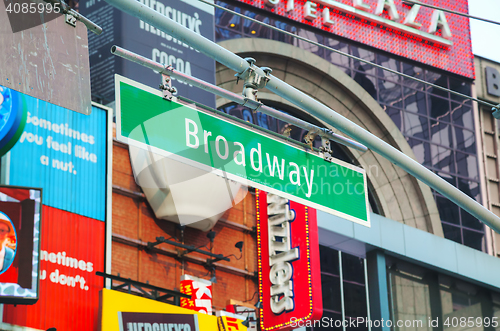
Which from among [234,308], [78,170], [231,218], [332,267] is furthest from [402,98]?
[78,170]

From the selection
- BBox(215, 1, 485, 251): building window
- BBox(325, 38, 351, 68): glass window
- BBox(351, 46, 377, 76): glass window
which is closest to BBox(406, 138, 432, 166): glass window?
BBox(215, 1, 485, 251): building window

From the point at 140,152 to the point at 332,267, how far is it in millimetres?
8931

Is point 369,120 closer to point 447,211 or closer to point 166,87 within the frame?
point 447,211

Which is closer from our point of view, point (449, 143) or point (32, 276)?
point (32, 276)

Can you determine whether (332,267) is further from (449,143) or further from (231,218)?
(449,143)

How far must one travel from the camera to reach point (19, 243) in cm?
1548

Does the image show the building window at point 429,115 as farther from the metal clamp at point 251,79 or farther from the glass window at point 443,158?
the metal clamp at point 251,79

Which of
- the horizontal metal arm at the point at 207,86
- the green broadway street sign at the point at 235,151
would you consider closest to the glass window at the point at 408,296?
the green broadway street sign at the point at 235,151

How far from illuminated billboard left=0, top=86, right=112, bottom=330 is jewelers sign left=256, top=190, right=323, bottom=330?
4399 mm

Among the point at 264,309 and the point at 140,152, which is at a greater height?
the point at 140,152

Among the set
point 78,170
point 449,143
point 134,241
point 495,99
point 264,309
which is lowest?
point 264,309

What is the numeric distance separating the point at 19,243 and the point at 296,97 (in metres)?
9.86

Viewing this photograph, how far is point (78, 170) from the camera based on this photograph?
18.3m

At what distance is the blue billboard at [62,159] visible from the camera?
17.3m
